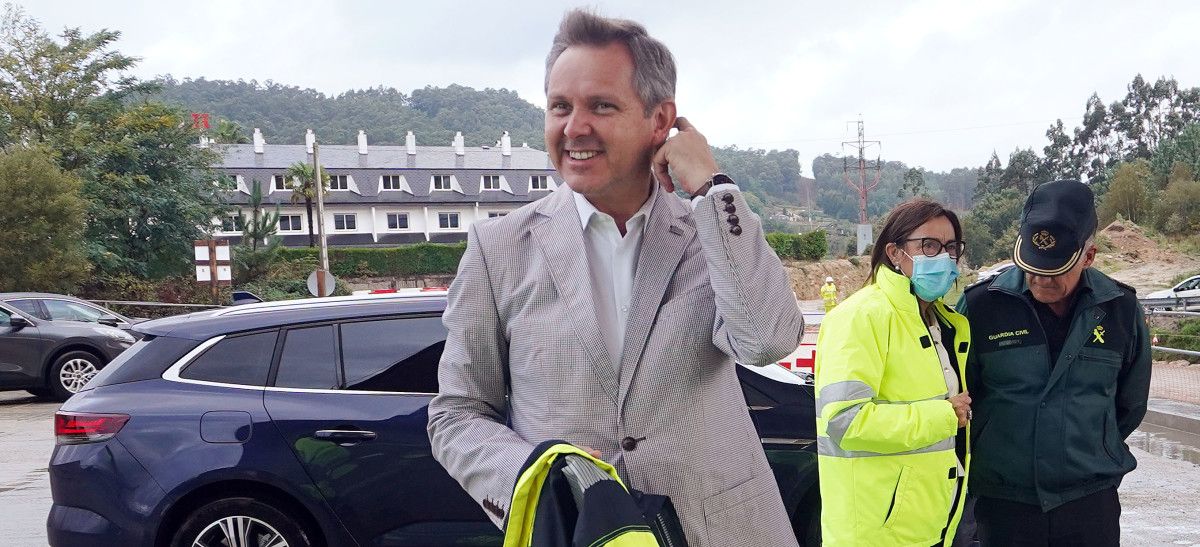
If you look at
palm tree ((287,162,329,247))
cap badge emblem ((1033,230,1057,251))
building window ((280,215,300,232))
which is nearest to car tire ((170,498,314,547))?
cap badge emblem ((1033,230,1057,251))

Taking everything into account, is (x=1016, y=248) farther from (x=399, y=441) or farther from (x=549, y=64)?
(x=399, y=441)

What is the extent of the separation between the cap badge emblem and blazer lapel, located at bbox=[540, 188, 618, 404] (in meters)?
1.84

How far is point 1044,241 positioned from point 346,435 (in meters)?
3.23

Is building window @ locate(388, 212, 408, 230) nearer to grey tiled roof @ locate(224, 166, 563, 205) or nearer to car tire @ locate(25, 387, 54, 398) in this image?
grey tiled roof @ locate(224, 166, 563, 205)

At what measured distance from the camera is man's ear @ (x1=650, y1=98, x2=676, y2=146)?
1910 mm

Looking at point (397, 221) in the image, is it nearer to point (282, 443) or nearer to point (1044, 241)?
point (282, 443)

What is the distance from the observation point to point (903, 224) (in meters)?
3.47

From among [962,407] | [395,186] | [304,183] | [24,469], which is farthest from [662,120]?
[395,186]

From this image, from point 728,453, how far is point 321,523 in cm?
331

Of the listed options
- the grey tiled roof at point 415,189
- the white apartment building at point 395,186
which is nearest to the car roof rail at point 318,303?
the white apartment building at point 395,186

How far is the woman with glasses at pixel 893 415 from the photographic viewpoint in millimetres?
3033

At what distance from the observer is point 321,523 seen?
4695mm

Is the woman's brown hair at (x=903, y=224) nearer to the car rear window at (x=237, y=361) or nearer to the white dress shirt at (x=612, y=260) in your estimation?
the white dress shirt at (x=612, y=260)

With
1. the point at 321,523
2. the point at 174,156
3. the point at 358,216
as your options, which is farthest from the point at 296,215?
the point at 321,523
